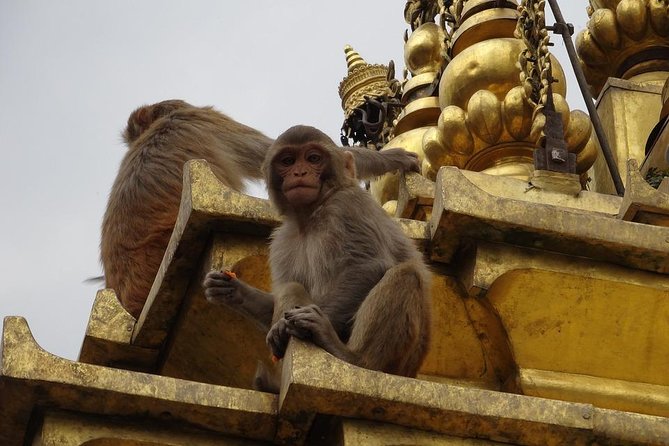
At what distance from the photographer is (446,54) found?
37.6 ft

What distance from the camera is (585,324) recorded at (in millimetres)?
8156

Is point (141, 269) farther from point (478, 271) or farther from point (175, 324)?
point (478, 271)

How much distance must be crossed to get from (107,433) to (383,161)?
4.08m

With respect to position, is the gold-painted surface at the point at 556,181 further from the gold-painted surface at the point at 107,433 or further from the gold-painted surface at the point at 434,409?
the gold-painted surface at the point at 107,433

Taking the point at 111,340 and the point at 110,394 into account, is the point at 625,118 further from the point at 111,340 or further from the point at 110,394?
the point at 110,394

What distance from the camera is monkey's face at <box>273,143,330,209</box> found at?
26.6 ft

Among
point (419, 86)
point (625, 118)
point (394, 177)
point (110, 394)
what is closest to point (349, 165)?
point (110, 394)

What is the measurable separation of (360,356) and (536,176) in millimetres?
2668

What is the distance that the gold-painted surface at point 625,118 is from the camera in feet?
39.8

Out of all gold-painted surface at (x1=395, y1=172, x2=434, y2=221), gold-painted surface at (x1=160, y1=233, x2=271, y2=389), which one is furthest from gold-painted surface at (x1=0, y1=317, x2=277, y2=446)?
gold-painted surface at (x1=395, y1=172, x2=434, y2=221)

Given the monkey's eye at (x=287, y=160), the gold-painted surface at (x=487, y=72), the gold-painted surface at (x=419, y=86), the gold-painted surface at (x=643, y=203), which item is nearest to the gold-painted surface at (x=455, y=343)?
the monkey's eye at (x=287, y=160)

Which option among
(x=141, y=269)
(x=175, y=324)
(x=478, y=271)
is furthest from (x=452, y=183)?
(x=141, y=269)

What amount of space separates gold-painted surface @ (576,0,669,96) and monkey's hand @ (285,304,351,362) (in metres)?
A: 6.17

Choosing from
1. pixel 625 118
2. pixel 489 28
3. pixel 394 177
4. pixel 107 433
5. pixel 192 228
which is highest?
pixel 489 28
